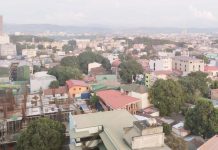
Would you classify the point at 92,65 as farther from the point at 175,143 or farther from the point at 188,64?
the point at 175,143

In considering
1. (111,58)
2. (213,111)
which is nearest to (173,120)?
(213,111)

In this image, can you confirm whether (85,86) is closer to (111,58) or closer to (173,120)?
(173,120)

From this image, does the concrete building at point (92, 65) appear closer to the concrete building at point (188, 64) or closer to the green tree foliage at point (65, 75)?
the green tree foliage at point (65, 75)

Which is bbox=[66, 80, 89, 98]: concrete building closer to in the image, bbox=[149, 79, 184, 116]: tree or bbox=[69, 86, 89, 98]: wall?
bbox=[69, 86, 89, 98]: wall

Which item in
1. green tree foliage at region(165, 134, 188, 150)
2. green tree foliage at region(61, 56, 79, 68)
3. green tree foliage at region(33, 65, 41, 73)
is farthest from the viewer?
green tree foliage at region(33, 65, 41, 73)

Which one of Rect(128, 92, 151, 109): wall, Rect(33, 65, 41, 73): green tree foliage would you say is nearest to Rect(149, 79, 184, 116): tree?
Rect(128, 92, 151, 109): wall

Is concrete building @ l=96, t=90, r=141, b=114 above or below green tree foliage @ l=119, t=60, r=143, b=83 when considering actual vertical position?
below

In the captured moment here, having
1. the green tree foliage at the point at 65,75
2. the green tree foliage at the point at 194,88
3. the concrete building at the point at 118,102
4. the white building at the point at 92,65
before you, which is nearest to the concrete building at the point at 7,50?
the white building at the point at 92,65
